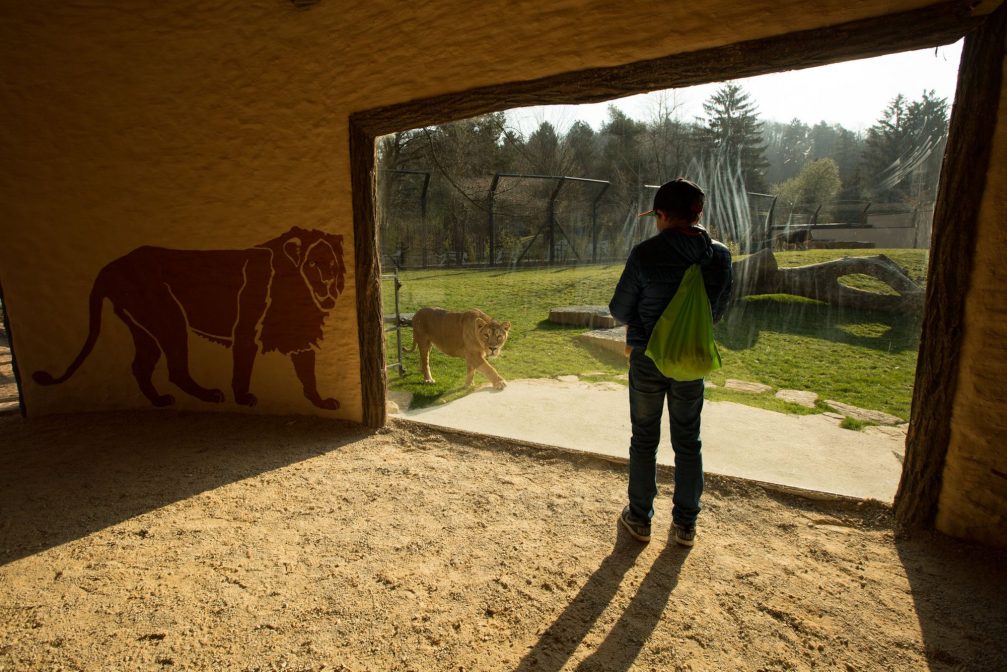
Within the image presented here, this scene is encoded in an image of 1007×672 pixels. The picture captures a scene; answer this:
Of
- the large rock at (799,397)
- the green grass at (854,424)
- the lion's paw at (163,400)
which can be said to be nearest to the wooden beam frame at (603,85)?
the green grass at (854,424)

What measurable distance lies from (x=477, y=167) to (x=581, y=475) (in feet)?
8.87

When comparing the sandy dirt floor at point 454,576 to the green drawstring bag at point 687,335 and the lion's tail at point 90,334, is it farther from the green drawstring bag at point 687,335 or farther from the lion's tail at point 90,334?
the lion's tail at point 90,334

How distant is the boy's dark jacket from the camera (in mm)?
1970

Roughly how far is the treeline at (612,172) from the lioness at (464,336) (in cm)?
53

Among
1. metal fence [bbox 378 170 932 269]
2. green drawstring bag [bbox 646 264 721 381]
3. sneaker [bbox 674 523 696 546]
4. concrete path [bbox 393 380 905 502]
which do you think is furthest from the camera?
metal fence [bbox 378 170 932 269]

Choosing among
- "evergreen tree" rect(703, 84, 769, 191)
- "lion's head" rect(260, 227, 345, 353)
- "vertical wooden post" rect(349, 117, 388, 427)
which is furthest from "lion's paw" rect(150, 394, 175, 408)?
"evergreen tree" rect(703, 84, 769, 191)

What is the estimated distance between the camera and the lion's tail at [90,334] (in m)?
4.01

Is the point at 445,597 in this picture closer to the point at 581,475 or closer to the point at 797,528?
the point at 581,475

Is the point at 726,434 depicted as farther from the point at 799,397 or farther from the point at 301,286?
the point at 301,286

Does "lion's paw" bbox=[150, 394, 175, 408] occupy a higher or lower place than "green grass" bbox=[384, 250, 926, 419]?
lower

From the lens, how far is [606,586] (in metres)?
2.01

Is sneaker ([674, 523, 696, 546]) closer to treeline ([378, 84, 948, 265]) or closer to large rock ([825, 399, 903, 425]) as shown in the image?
large rock ([825, 399, 903, 425])

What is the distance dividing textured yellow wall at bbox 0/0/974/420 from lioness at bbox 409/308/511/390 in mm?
963

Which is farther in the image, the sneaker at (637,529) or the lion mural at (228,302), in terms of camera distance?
the lion mural at (228,302)
